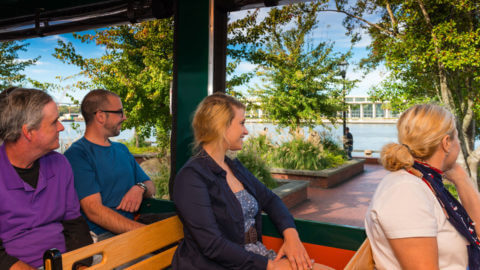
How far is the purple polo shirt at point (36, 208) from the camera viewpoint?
1402mm

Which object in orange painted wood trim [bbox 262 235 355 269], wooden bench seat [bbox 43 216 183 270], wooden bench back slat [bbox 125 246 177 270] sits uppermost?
wooden bench seat [bbox 43 216 183 270]

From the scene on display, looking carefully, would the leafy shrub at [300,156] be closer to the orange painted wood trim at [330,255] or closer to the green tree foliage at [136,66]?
the green tree foliage at [136,66]

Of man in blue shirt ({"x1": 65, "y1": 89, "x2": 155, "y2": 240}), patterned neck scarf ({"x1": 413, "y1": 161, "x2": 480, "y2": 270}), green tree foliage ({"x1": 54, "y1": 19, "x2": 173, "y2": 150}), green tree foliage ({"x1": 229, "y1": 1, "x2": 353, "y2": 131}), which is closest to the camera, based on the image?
patterned neck scarf ({"x1": 413, "y1": 161, "x2": 480, "y2": 270})

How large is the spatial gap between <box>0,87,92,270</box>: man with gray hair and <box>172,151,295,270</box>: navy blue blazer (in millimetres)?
527

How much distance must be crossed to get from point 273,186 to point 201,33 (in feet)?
12.3

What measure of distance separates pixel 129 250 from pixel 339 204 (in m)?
5.31

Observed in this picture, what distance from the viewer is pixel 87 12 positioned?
3436mm

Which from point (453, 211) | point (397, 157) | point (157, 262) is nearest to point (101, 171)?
point (157, 262)

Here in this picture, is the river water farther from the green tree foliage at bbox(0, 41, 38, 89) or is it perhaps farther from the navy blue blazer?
the green tree foliage at bbox(0, 41, 38, 89)

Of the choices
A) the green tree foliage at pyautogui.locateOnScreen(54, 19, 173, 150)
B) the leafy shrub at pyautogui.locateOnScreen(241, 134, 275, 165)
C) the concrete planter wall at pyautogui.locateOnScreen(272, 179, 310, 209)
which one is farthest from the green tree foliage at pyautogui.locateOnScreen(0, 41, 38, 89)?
the concrete planter wall at pyautogui.locateOnScreen(272, 179, 310, 209)

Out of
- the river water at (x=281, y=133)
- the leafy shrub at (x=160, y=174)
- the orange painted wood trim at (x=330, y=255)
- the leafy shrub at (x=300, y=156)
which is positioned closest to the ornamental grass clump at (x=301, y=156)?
the leafy shrub at (x=300, y=156)

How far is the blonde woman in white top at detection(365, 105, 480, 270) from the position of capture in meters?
1.04

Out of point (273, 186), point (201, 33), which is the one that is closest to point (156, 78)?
point (273, 186)

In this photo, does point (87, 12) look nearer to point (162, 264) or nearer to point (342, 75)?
point (162, 264)
